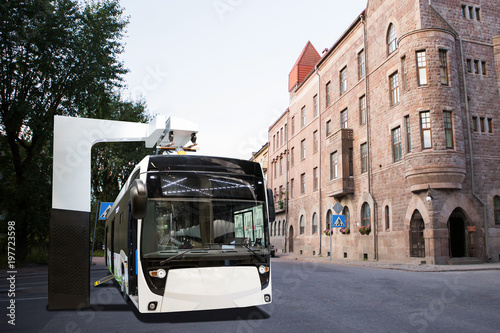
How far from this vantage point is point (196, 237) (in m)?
7.35

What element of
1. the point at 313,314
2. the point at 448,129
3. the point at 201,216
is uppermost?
the point at 448,129

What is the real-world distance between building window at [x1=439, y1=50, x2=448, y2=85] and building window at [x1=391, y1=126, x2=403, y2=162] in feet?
11.7

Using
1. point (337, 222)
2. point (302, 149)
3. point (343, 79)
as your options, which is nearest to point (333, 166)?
point (343, 79)

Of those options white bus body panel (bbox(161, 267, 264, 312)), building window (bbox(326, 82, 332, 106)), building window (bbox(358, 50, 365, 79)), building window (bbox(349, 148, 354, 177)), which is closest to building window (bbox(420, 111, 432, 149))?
building window (bbox(358, 50, 365, 79))

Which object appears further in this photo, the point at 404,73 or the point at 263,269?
the point at 404,73

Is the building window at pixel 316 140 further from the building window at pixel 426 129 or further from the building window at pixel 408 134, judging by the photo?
the building window at pixel 426 129

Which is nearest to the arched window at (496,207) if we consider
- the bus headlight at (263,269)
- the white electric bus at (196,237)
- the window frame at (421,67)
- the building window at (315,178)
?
the window frame at (421,67)

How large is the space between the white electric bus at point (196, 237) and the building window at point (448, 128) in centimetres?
1882

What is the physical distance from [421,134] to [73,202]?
20.2m

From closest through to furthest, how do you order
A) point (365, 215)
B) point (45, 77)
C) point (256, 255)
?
point (256, 255) < point (45, 77) < point (365, 215)

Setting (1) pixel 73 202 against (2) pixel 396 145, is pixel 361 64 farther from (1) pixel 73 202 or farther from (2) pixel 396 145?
(1) pixel 73 202

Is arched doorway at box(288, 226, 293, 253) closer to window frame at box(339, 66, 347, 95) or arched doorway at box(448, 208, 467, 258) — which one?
window frame at box(339, 66, 347, 95)

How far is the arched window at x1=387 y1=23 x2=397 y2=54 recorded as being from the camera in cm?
2789

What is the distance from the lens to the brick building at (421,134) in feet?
78.3
